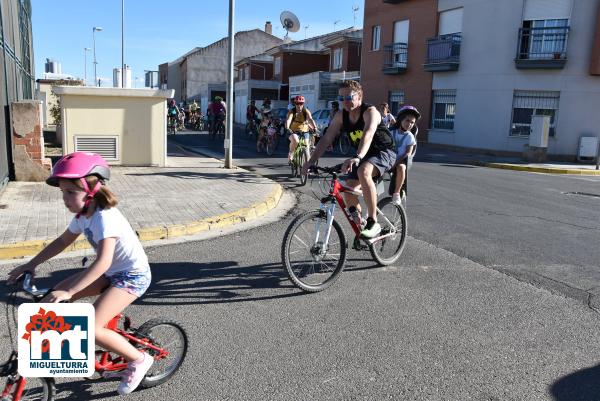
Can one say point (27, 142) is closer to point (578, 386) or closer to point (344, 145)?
point (578, 386)

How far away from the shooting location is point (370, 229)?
5.37 metres

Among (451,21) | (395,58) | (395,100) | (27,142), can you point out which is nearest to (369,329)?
(27,142)

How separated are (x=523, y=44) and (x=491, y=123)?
3508 millimetres

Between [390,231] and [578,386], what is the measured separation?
108 inches

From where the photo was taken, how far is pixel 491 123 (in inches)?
930

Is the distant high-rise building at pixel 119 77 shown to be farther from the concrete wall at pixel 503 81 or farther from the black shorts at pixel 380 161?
the concrete wall at pixel 503 81

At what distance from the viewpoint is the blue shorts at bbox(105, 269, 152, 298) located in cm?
302

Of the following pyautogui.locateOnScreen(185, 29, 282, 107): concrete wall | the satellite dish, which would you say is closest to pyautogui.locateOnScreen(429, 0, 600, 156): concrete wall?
the satellite dish

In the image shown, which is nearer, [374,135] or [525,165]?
[374,135]

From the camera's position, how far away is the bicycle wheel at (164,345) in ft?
10.4

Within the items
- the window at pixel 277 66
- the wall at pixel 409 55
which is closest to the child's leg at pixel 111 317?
the wall at pixel 409 55

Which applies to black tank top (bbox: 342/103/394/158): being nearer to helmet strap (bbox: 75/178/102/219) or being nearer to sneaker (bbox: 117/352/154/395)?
helmet strap (bbox: 75/178/102/219)

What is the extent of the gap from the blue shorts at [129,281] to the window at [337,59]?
1567 inches

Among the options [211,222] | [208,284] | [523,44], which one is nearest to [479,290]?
[208,284]
